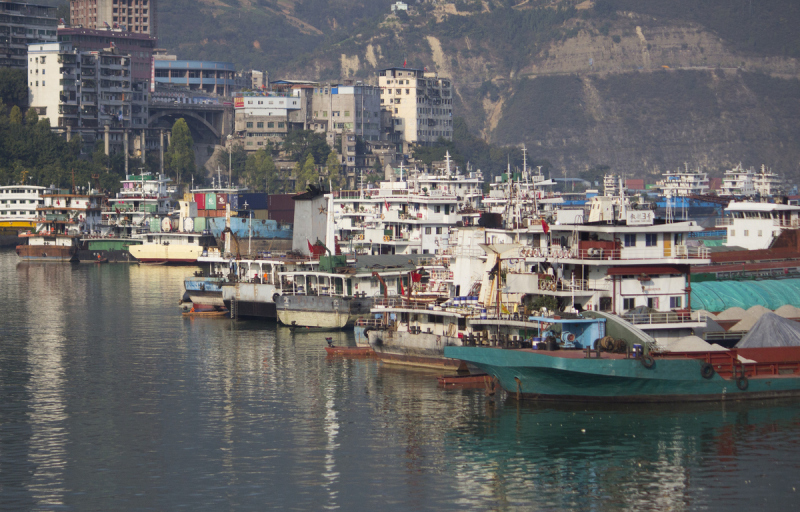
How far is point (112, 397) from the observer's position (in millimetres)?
51875

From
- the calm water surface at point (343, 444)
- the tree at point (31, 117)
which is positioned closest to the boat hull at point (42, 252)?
the tree at point (31, 117)

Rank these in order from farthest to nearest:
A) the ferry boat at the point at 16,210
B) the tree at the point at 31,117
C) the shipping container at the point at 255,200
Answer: the tree at the point at 31,117
the shipping container at the point at 255,200
the ferry boat at the point at 16,210

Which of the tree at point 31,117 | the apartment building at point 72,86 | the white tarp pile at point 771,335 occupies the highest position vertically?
the apartment building at point 72,86

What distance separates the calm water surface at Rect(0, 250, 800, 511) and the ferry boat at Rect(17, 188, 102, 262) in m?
74.7

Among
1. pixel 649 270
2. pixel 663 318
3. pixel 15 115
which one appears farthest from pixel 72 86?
pixel 663 318

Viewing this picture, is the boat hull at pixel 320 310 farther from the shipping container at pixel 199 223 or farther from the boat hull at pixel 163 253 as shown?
the shipping container at pixel 199 223

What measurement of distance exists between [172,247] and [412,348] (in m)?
78.3

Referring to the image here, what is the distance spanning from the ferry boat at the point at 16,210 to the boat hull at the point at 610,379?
393 ft

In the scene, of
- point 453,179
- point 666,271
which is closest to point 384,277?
point 666,271

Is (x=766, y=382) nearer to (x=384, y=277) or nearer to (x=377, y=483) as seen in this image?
(x=377, y=483)

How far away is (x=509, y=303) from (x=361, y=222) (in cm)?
5822

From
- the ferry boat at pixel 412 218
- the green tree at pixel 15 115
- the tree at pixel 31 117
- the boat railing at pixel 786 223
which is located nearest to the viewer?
the boat railing at pixel 786 223

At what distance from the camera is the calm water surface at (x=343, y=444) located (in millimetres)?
37094

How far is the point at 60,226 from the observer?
140 m
